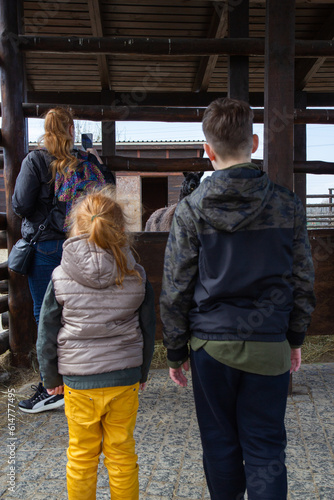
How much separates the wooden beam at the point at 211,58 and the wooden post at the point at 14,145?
85.4 inches

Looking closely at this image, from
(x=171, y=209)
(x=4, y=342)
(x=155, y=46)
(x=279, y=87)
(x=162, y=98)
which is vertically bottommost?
(x=4, y=342)

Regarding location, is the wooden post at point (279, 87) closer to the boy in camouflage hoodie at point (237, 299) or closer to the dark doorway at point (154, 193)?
the boy in camouflage hoodie at point (237, 299)

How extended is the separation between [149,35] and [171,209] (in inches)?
92.3

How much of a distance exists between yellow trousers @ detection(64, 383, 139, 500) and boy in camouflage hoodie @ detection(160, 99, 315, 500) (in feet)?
1.06

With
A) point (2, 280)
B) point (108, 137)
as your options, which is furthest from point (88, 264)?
point (108, 137)

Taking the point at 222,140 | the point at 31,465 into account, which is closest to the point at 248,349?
the point at 222,140

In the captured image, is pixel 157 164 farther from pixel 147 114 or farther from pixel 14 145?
pixel 14 145

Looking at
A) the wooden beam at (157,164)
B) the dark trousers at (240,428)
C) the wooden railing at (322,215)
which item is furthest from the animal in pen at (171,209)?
the wooden railing at (322,215)

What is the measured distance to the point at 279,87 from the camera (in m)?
3.27

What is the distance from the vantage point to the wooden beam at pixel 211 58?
16.8 feet

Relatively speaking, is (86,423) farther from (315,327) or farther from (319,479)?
(315,327)

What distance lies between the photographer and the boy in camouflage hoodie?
1544 millimetres

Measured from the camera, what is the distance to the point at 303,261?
1.71m

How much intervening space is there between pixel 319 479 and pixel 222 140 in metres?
1.71
